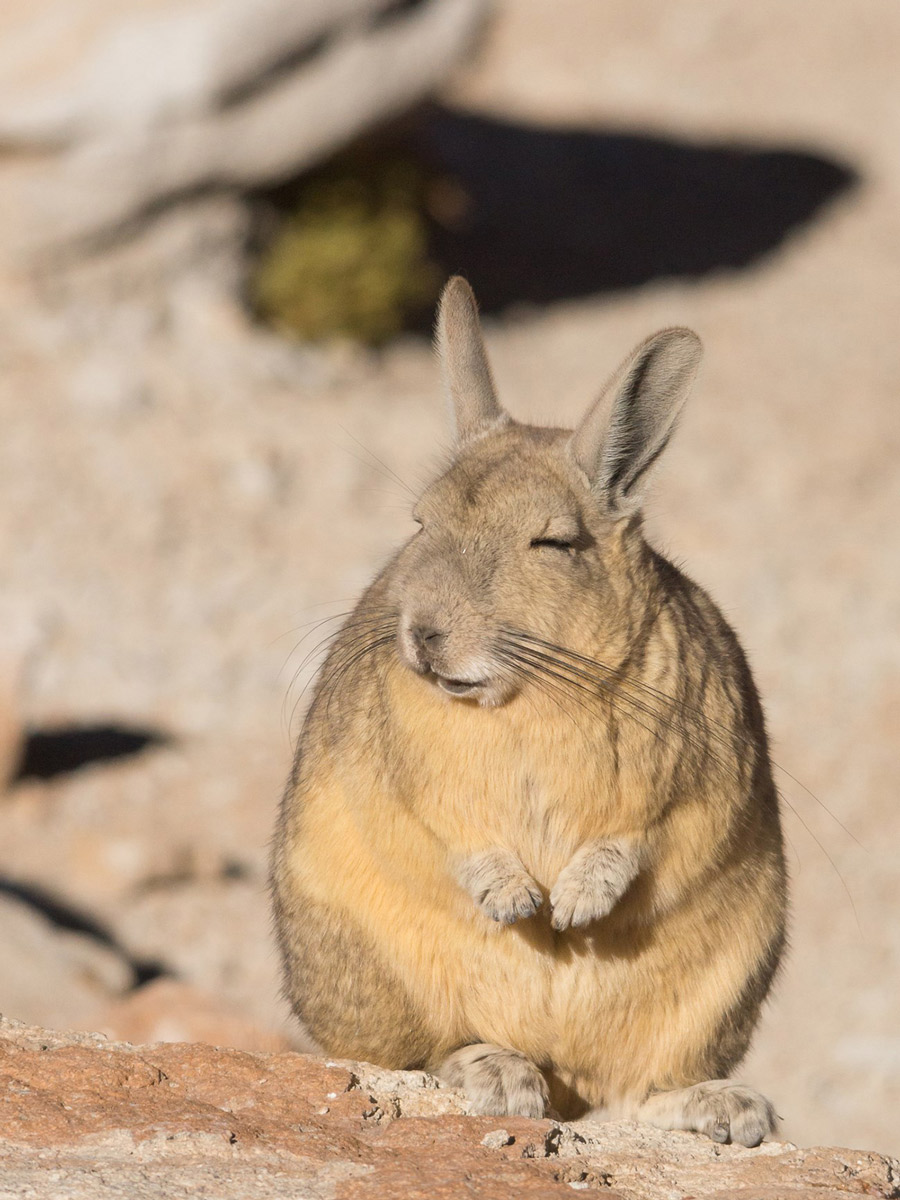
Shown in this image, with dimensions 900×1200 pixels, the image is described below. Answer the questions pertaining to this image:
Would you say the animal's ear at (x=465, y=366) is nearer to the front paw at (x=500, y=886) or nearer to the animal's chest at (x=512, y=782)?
the animal's chest at (x=512, y=782)

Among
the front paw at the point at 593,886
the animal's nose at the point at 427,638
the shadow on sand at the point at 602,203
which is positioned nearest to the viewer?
the animal's nose at the point at 427,638

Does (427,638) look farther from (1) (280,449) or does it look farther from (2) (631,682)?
(1) (280,449)

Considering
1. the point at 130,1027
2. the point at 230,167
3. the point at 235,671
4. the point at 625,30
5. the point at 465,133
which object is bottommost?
the point at 130,1027

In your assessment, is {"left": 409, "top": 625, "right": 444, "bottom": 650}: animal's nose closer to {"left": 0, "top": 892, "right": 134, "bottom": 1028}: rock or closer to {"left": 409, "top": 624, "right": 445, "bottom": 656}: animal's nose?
{"left": 409, "top": 624, "right": 445, "bottom": 656}: animal's nose

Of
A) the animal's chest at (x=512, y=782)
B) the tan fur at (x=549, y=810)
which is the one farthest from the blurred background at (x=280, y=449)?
the animal's chest at (x=512, y=782)

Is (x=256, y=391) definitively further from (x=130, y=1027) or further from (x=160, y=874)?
(x=130, y=1027)

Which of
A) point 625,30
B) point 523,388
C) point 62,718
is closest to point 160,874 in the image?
point 62,718
